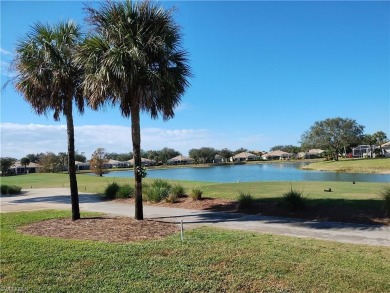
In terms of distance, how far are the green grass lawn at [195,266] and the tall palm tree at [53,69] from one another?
5.26 meters

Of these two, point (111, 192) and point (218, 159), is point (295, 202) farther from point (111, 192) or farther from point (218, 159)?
point (218, 159)

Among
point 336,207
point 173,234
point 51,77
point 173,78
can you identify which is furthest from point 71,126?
point 336,207

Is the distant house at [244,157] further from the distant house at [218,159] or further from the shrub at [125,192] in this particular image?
the shrub at [125,192]

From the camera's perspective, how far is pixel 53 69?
12023 millimetres

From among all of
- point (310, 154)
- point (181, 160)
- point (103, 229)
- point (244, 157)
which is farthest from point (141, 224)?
point (310, 154)

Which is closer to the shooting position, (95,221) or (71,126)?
(95,221)

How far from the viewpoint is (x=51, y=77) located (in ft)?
40.0

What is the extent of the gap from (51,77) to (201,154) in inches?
5083

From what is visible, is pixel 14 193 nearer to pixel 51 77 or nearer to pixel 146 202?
pixel 146 202

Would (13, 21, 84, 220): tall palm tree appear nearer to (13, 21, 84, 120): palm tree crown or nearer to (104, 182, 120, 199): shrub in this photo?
(13, 21, 84, 120): palm tree crown

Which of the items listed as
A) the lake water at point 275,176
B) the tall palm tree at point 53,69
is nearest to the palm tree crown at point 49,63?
the tall palm tree at point 53,69

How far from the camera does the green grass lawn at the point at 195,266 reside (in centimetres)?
532

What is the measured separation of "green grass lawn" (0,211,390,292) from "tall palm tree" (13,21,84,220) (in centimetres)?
526

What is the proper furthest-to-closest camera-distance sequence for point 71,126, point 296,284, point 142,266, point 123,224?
point 71,126
point 123,224
point 142,266
point 296,284
